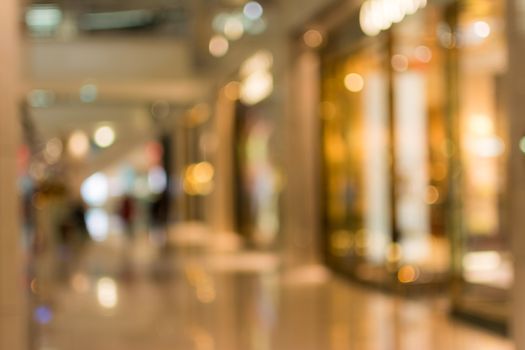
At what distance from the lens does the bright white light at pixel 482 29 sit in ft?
36.1

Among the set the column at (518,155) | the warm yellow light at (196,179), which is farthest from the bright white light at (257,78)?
the column at (518,155)

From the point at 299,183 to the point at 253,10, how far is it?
3.89 metres

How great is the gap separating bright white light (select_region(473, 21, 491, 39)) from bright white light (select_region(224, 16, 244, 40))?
22.5 ft

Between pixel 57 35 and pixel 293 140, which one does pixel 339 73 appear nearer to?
pixel 293 140

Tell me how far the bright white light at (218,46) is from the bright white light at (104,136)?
14999 mm

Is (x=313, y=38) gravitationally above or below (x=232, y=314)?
above

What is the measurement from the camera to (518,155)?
6234 mm

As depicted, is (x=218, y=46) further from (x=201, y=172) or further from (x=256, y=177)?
(x=201, y=172)

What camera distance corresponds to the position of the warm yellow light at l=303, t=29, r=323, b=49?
1390 cm

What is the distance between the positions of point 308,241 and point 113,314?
445cm

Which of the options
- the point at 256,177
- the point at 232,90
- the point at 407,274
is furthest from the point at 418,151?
the point at 232,90

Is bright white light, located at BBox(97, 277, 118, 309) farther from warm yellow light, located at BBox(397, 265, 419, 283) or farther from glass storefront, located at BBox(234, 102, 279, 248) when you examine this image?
glass storefront, located at BBox(234, 102, 279, 248)

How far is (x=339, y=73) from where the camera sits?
45.7 feet

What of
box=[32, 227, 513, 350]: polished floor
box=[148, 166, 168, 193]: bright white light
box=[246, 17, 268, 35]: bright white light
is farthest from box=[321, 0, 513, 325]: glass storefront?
box=[148, 166, 168, 193]: bright white light
